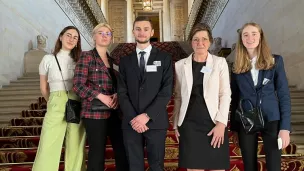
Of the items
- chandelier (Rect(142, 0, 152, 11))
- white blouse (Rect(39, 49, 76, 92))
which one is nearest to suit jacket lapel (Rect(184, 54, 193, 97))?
white blouse (Rect(39, 49, 76, 92))

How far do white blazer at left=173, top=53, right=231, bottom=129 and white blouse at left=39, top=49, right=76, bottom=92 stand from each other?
3.44 ft

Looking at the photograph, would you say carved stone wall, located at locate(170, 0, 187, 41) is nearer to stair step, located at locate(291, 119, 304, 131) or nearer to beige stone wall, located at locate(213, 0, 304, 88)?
beige stone wall, located at locate(213, 0, 304, 88)

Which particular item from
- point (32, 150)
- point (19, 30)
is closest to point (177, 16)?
point (19, 30)

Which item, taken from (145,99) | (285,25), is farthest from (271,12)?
(145,99)

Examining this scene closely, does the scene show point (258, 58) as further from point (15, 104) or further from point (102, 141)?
point (15, 104)

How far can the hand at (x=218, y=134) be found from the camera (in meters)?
2.21

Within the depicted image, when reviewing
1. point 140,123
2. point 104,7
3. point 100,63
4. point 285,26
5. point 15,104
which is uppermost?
point 104,7

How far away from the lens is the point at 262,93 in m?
2.19

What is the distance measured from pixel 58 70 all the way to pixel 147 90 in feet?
3.04

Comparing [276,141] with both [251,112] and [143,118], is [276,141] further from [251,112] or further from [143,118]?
[143,118]

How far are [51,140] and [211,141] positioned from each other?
134 centimetres

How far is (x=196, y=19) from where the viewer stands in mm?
14188

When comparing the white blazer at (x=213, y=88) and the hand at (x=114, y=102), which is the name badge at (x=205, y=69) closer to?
the white blazer at (x=213, y=88)

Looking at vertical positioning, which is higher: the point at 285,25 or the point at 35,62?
the point at 285,25
